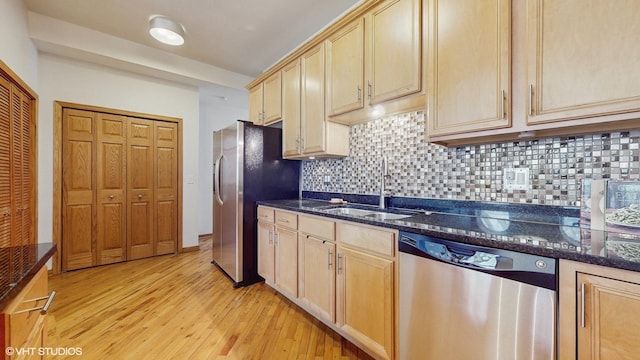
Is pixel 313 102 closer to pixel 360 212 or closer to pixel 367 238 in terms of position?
pixel 360 212

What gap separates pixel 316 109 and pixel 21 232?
3019mm

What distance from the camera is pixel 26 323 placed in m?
0.74

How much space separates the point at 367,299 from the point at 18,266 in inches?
58.3

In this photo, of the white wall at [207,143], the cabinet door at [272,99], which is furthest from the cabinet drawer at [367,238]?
the white wall at [207,143]

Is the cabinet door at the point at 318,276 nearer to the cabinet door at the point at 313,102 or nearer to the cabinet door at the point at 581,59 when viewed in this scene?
the cabinet door at the point at 313,102

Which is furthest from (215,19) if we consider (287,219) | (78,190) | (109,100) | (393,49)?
(78,190)

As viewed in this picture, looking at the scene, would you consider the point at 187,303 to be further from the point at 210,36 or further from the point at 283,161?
the point at 210,36

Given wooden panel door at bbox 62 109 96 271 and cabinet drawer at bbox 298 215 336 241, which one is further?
wooden panel door at bbox 62 109 96 271

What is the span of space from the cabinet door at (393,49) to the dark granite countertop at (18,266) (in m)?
1.83

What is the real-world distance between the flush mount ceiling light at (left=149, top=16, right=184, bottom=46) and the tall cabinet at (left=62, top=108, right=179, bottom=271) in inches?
50.1

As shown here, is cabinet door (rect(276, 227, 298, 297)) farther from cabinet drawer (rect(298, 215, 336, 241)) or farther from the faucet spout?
the faucet spout

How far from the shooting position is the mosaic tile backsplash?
1.26 meters

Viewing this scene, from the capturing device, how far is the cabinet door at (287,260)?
2.17 meters

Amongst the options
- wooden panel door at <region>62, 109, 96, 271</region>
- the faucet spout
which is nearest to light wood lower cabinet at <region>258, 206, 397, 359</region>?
the faucet spout
